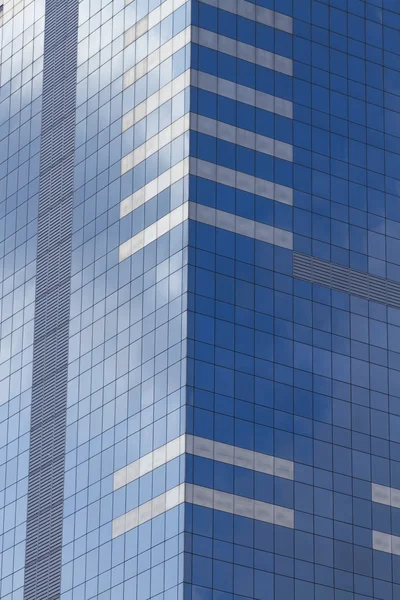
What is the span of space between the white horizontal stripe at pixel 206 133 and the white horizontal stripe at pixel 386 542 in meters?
31.3

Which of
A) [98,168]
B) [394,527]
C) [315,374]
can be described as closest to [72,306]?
[98,168]

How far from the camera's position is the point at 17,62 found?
18162cm

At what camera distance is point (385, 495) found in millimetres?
150750

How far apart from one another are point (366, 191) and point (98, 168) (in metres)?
22.5

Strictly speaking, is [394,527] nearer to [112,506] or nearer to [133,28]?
[112,506]

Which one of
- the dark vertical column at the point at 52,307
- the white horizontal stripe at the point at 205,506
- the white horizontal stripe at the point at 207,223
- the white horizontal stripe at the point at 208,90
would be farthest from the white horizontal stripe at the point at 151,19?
the white horizontal stripe at the point at 205,506

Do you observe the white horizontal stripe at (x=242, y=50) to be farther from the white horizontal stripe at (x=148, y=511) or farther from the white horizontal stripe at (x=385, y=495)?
the white horizontal stripe at (x=148, y=511)

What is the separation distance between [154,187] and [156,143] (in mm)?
3918

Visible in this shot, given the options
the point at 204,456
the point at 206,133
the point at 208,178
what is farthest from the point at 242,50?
the point at 204,456

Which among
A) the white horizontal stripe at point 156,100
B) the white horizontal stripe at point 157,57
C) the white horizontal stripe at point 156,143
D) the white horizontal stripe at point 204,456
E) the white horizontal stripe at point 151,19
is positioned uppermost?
the white horizontal stripe at point 151,19

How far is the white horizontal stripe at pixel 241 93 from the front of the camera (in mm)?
153125

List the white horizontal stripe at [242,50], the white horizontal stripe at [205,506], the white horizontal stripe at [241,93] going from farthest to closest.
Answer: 1. the white horizontal stripe at [242,50]
2. the white horizontal stripe at [241,93]
3. the white horizontal stripe at [205,506]

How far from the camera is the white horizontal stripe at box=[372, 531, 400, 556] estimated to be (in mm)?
148250

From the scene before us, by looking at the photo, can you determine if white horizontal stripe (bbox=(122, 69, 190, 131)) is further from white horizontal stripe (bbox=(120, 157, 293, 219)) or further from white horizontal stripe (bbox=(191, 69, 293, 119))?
white horizontal stripe (bbox=(120, 157, 293, 219))
